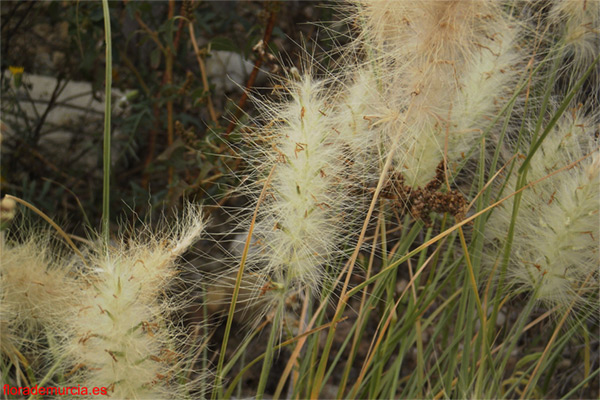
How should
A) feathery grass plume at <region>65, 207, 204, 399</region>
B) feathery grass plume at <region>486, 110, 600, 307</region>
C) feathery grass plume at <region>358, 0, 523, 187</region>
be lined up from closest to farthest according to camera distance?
feathery grass plume at <region>65, 207, 204, 399</region> < feathery grass plume at <region>358, 0, 523, 187</region> < feathery grass plume at <region>486, 110, 600, 307</region>

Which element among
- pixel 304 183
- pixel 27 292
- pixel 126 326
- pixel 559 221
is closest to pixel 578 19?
pixel 559 221

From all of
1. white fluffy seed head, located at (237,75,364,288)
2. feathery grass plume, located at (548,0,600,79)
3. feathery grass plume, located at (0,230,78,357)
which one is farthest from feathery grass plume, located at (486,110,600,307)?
feathery grass plume, located at (0,230,78,357)

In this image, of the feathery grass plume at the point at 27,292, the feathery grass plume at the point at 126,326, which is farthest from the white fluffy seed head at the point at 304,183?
the feathery grass plume at the point at 27,292

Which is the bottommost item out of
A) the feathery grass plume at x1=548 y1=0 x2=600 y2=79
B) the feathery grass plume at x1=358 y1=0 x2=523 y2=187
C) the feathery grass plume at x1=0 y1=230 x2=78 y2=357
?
the feathery grass plume at x1=0 y1=230 x2=78 y2=357

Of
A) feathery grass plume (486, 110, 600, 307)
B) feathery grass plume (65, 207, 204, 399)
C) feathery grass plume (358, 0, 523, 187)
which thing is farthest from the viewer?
feathery grass plume (486, 110, 600, 307)

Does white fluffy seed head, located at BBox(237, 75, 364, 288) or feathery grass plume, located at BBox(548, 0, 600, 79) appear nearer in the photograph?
white fluffy seed head, located at BBox(237, 75, 364, 288)

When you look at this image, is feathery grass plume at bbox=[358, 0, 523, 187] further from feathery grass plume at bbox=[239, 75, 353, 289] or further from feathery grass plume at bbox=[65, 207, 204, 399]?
feathery grass plume at bbox=[65, 207, 204, 399]
